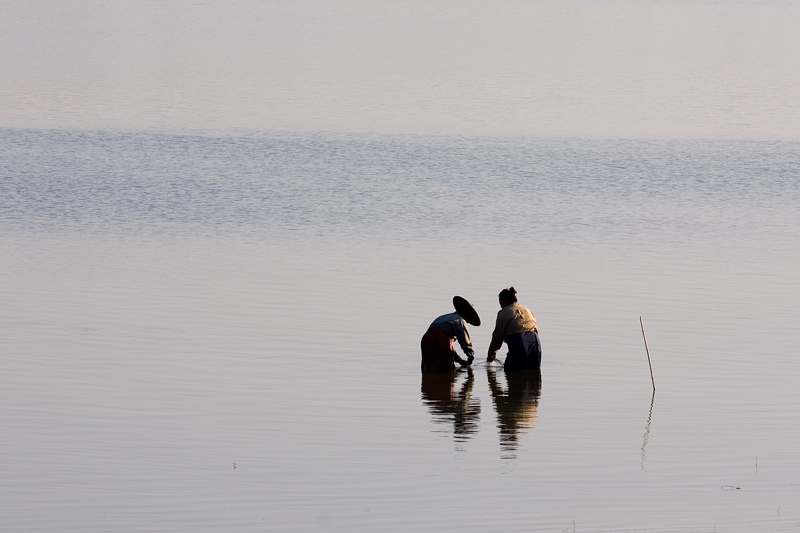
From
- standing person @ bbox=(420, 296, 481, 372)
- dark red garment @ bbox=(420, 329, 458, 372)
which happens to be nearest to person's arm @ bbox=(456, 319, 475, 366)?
standing person @ bbox=(420, 296, 481, 372)

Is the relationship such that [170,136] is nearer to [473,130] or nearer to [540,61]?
[473,130]

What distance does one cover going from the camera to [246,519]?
8.94 m

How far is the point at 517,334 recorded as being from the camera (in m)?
14.6

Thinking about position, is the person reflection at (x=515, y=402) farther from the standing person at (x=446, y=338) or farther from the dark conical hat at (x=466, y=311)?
the dark conical hat at (x=466, y=311)

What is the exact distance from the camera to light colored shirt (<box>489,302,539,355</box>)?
47.9 ft

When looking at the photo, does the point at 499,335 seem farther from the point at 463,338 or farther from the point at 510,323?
the point at 463,338

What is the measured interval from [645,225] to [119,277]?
13351mm

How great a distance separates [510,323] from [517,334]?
0.42ft

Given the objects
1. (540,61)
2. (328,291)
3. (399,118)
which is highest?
(540,61)

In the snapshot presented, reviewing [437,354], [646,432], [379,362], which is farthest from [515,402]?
[379,362]

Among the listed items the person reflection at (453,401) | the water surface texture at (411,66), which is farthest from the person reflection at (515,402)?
the water surface texture at (411,66)

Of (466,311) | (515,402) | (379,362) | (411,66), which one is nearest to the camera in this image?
(515,402)

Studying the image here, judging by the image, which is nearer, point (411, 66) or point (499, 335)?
point (499, 335)

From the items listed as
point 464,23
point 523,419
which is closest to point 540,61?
point 464,23
